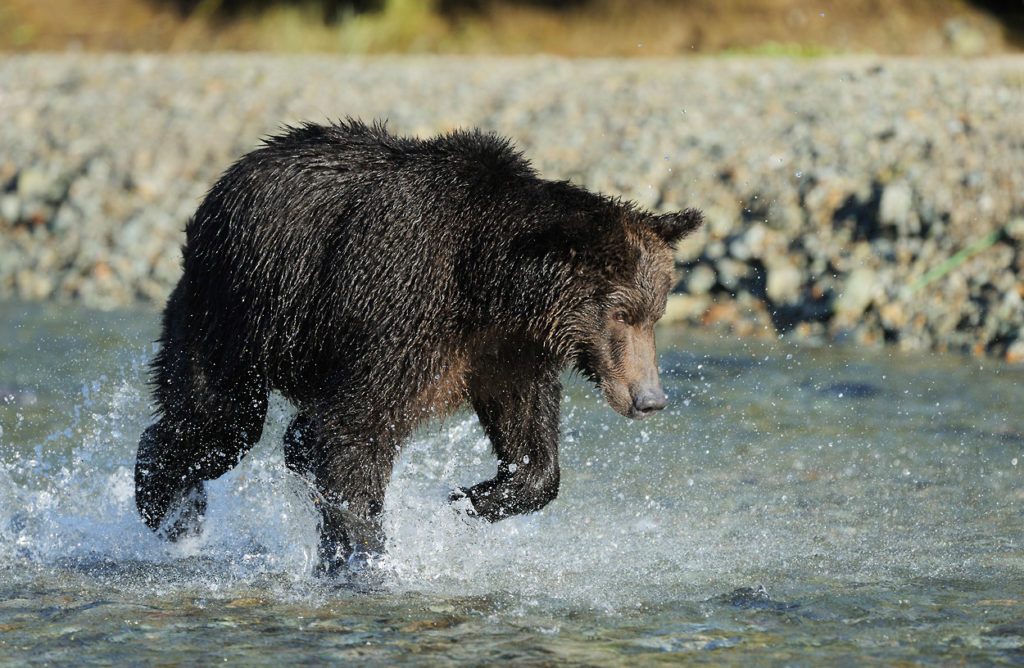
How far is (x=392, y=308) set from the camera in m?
5.00

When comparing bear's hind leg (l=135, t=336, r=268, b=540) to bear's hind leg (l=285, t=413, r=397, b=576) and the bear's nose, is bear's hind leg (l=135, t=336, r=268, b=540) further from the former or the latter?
the bear's nose

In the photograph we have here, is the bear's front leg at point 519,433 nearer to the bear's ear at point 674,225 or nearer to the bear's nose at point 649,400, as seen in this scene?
the bear's nose at point 649,400

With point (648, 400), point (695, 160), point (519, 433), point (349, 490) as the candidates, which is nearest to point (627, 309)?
point (648, 400)

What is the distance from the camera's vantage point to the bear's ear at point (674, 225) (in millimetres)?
5031

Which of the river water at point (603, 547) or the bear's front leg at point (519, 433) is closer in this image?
the river water at point (603, 547)

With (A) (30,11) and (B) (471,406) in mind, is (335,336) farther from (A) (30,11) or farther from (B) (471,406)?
(A) (30,11)

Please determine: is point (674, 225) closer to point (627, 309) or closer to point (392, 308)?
point (627, 309)

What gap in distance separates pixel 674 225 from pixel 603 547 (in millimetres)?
1508

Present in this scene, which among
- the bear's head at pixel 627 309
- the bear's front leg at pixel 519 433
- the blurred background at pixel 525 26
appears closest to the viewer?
the bear's head at pixel 627 309

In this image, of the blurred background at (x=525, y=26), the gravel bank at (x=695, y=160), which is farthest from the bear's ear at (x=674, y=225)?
the blurred background at (x=525, y=26)

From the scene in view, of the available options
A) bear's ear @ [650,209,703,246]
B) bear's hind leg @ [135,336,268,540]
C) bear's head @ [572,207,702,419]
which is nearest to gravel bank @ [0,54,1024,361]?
bear's ear @ [650,209,703,246]

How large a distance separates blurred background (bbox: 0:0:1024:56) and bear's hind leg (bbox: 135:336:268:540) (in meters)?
11.4

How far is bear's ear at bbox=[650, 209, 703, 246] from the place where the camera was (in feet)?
16.5

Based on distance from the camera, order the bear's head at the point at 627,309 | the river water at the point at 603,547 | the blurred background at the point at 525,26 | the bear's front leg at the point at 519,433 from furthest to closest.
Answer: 1. the blurred background at the point at 525,26
2. the bear's front leg at the point at 519,433
3. the bear's head at the point at 627,309
4. the river water at the point at 603,547
